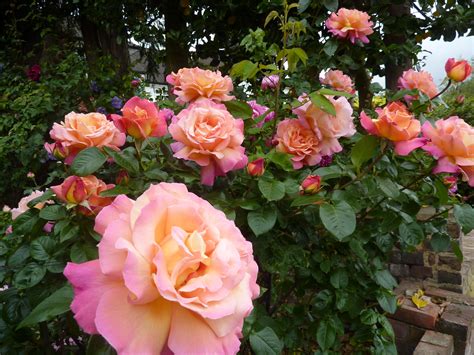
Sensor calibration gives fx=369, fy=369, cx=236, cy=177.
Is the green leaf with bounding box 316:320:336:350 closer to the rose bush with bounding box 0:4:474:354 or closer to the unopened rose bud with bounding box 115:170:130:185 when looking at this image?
the rose bush with bounding box 0:4:474:354

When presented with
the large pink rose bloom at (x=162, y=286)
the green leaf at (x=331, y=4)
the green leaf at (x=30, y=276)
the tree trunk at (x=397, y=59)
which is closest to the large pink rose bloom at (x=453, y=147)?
the large pink rose bloom at (x=162, y=286)

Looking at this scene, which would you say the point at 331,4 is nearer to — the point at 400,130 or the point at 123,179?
the point at 400,130

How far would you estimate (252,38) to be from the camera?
142cm

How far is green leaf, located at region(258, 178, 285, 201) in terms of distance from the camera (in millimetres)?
740

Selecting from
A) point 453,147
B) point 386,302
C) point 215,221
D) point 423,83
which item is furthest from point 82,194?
point 423,83

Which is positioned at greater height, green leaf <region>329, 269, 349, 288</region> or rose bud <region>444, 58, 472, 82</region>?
rose bud <region>444, 58, 472, 82</region>

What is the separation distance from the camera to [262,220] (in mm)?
770

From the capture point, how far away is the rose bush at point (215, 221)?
0.39 metres

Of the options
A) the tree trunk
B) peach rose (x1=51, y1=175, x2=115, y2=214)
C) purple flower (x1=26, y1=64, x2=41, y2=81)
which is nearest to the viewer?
peach rose (x1=51, y1=175, x2=115, y2=214)

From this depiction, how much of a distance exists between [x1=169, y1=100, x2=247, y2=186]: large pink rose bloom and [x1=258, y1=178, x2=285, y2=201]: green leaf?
0.22 feet

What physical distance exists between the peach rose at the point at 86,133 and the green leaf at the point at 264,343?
481 mm

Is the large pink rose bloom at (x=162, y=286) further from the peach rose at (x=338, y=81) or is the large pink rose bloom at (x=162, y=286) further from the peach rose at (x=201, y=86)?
the peach rose at (x=338, y=81)

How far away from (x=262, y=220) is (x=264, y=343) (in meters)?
0.24

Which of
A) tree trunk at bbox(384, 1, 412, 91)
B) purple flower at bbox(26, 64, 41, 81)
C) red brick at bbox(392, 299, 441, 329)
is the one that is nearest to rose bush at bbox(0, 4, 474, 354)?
red brick at bbox(392, 299, 441, 329)
